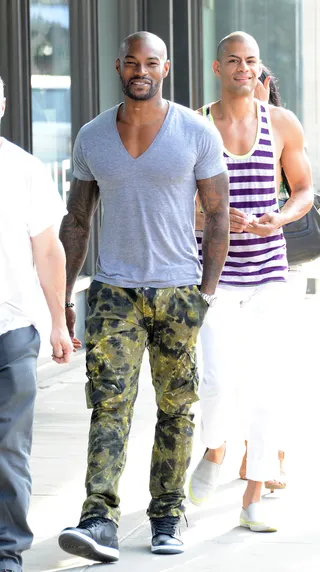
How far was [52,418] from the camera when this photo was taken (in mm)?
7660

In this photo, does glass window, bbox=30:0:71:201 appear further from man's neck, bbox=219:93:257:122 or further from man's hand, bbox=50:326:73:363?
man's hand, bbox=50:326:73:363

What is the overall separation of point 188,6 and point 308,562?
850 cm

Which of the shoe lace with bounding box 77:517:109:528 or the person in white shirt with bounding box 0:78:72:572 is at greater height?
the person in white shirt with bounding box 0:78:72:572

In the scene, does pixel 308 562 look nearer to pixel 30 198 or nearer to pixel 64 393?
pixel 30 198

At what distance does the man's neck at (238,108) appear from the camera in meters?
5.55

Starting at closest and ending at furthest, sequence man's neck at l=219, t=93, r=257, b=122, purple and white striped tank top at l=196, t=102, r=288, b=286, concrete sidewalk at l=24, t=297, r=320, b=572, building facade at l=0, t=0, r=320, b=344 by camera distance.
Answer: concrete sidewalk at l=24, t=297, r=320, b=572, purple and white striped tank top at l=196, t=102, r=288, b=286, man's neck at l=219, t=93, r=257, b=122, building facade at l=0, t=0, r=320, b=344

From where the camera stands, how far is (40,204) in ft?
14.6

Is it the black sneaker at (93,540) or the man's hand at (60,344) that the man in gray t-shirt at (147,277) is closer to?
the black sneaker at (93,540)

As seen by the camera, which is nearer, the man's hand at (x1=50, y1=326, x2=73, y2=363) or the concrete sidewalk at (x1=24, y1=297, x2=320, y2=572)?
the man's hand at (x1=50, y1=326, x2=73, y2=363)

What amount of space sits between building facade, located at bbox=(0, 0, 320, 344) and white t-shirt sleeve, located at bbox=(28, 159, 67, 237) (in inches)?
159

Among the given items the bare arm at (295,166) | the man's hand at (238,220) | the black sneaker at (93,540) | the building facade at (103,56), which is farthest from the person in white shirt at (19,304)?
the building facade at (103,56)

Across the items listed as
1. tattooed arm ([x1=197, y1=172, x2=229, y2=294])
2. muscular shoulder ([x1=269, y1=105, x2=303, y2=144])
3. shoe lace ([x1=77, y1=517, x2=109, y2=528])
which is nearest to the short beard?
tattooed arm ([x1=197, y1=172, x2=229, y2=294])

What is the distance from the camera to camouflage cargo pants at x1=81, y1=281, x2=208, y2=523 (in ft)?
→ 16.0

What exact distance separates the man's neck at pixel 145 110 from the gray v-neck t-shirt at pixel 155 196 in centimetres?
4
